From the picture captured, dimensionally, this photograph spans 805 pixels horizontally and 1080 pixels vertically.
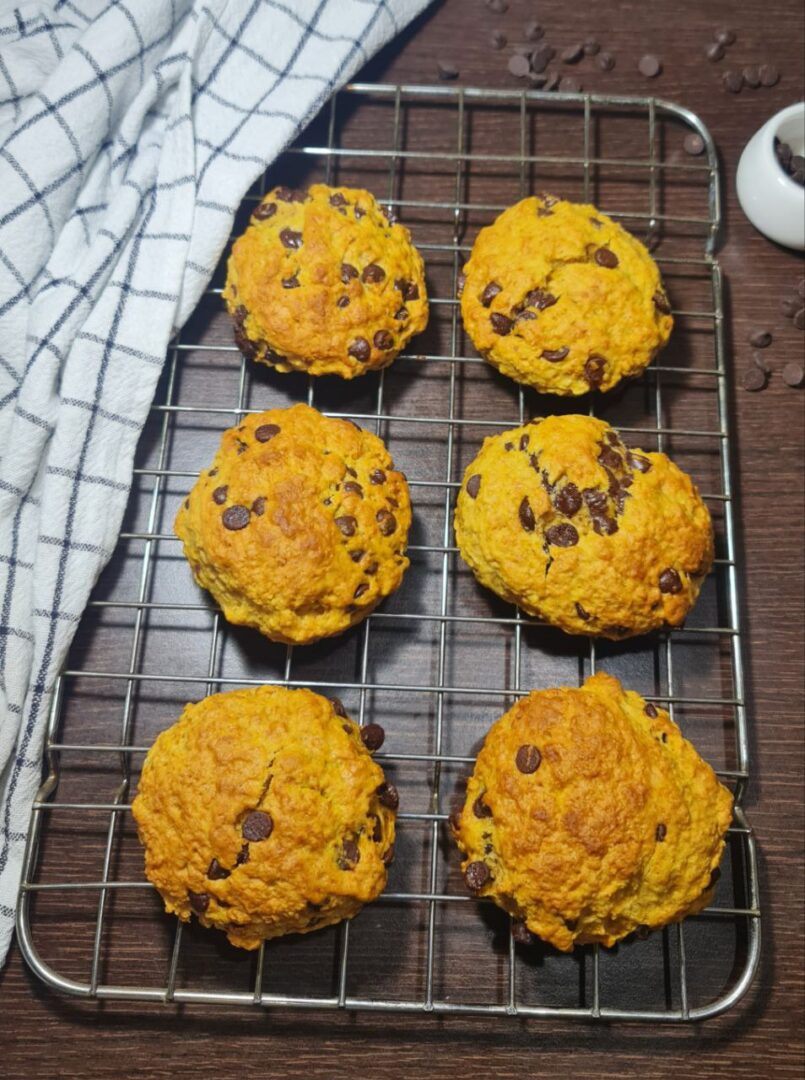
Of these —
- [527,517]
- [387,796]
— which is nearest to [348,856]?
[387,796]

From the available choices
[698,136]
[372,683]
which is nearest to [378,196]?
[698,136]

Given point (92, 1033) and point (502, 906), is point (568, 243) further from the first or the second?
point (92, 1033)

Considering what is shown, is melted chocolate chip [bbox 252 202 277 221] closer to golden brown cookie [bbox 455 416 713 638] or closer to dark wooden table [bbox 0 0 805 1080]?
dark wooden table [bbox 0 0 805 1080]

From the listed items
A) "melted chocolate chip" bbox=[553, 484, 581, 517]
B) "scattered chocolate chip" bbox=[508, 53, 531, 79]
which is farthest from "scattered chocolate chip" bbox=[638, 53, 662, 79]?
"melted chocolate chip" bbox=[553, 484, 581, 517]

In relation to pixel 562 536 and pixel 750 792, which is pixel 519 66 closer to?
pixel 562 536

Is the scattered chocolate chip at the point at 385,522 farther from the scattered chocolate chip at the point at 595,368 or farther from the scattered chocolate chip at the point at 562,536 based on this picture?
the scattered chocolate chip at the point at 595,368

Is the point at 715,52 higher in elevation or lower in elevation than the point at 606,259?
higher
